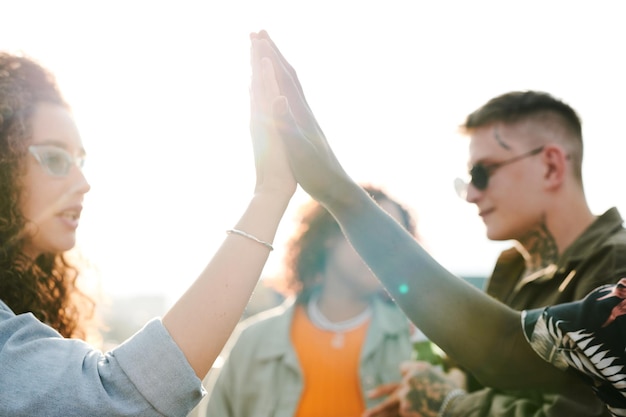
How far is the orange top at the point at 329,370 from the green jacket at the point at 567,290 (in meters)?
1.16

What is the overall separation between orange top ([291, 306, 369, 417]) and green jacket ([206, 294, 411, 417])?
5cm

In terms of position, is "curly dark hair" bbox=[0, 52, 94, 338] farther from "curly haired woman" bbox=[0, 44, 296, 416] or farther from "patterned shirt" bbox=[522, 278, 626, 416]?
"patterned shirt" bbox=[522, 278, 626, 416]

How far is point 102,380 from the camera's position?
1.46 metres

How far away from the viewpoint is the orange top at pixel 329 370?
12.7 ft

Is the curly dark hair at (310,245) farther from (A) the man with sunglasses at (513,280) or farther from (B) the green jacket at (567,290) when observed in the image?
(B) the green jacket at (567,290)

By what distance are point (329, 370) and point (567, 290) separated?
1922mm

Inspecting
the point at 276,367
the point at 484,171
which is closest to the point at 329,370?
the point at 276,367

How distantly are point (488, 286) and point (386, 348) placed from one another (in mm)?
1020

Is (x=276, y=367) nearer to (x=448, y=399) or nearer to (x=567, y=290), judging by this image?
(x=448, y=399)

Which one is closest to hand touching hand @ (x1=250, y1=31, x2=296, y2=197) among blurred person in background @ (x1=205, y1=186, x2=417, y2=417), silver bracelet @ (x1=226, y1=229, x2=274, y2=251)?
silver bracelet @ (x1=226, y1=229, x2=274, y2=251)

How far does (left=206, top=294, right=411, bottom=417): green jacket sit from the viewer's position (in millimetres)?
3973

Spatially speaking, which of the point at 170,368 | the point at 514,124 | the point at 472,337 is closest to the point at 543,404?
the point at 472,337

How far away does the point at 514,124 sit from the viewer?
11.8 feet

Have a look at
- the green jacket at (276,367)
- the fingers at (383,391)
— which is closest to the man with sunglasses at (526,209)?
the fingers at (383,391)
